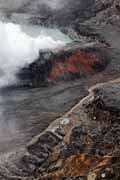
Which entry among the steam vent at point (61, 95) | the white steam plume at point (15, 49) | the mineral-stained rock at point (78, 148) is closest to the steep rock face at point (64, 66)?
the steam vent at point (61, 95)

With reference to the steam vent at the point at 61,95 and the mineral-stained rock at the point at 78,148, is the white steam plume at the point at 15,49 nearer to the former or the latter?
the steam vent at the point at 61,95

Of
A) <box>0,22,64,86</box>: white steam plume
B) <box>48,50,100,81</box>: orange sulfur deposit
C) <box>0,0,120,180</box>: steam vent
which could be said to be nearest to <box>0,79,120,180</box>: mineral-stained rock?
<box>0,0,120,180</box>: steam vent

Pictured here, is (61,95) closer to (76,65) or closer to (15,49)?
(76,65)

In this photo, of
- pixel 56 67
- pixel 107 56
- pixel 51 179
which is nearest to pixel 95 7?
pixel 107 56

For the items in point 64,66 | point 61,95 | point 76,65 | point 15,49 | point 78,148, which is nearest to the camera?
point 78,148

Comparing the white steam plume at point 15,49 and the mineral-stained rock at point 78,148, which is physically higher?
the white steam plume at point 15,49

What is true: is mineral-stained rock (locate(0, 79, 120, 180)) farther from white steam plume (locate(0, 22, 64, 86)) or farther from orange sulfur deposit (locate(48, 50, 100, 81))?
orange sulfur deposit (locate(48, 50, 100, 81))

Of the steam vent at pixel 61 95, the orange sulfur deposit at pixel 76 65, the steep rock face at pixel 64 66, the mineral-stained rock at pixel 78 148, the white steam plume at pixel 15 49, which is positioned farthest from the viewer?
the orange sulfur deposit at pixel 76 65

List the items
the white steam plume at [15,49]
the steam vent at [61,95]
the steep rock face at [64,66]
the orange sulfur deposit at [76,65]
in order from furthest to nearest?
1. the orange sulfur deposit at [76,65]
2. the steep rock face at [64,66]
3. the white steam plume at [15,49]
4. the steam vent at [61,95]

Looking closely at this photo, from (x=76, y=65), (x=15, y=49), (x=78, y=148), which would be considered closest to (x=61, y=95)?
(x=76, y=65)
